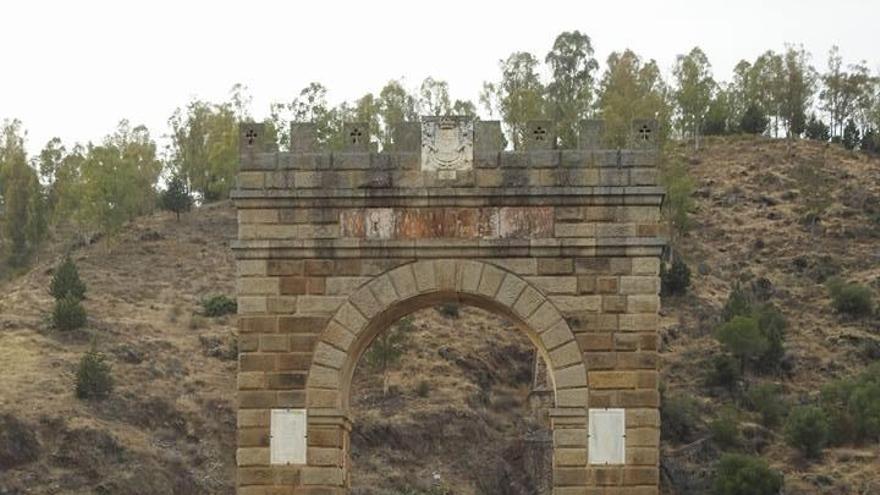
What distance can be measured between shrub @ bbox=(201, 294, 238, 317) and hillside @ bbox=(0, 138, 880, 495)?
0.39 m

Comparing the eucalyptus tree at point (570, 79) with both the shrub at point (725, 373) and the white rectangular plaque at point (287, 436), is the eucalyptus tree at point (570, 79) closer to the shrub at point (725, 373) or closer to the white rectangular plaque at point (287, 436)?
the shrub at point (725, 373)

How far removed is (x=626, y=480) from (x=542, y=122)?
431 centimetres

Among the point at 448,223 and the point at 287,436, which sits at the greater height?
the point at 448,223

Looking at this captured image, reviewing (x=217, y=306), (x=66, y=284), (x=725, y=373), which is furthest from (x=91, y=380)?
(x=725, y=373)

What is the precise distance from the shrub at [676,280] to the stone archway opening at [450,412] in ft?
20.2

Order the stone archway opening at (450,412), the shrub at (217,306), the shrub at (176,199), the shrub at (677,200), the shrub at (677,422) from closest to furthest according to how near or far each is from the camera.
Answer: the stone archway opening at (450,412) → the shrub at (677,422) → the shrub at (217,306) → the shrub at (677,200) → the shrub at (176,199)

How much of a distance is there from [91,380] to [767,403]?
1984cm

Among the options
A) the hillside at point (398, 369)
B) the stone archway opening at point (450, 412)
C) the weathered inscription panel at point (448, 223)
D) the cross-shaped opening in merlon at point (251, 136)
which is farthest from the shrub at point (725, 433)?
→ the cross-shaped opening in merlon at point (251, 136)

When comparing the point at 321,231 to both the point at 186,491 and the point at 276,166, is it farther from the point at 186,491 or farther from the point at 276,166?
the point at 186,491

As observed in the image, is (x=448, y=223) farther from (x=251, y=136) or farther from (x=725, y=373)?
(x=725, y=373)

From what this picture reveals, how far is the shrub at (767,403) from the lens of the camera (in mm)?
49875

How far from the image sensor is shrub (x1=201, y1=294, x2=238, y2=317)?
54.1m

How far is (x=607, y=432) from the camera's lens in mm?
19453

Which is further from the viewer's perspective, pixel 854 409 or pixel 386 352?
pixel 386 352
